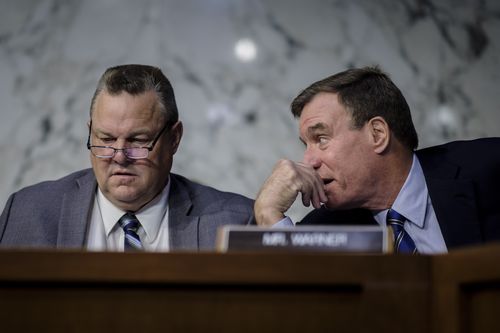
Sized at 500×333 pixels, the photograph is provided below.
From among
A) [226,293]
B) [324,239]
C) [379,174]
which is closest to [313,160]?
[379,174]

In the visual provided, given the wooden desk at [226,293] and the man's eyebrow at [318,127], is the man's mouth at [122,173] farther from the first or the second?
the wooden desk at [226,293]

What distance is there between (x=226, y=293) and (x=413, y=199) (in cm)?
→ 106

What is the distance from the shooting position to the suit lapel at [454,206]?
1.94m

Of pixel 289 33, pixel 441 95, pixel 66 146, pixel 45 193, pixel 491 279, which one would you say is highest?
pixel 289 33

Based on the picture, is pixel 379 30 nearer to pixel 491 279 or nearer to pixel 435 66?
pixel 435 66

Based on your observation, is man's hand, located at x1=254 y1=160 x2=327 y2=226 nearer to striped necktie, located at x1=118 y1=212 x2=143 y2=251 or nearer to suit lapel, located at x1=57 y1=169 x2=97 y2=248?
striped necktie, located at x1=118 y1=212 x2=143 y2=251

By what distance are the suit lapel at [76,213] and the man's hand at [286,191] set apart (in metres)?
0.40

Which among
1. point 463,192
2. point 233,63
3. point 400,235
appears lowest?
point 400,235

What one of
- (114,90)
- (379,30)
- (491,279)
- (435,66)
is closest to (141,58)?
(114,90)

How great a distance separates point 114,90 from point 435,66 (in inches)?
38.4

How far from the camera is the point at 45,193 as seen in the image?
2115mm

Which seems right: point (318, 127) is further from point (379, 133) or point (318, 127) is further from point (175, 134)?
point (175, 134)

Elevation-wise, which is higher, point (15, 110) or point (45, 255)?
point (15, 110)

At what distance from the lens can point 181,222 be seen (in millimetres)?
2082
